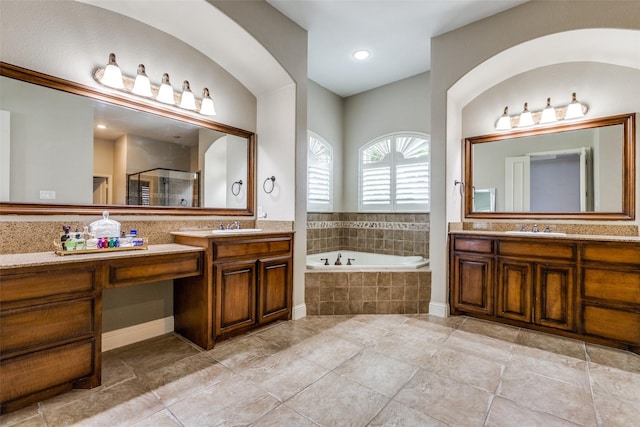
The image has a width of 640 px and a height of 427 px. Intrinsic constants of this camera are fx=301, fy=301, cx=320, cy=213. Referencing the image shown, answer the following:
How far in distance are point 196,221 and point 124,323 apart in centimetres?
101

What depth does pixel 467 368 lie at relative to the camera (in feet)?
6.97

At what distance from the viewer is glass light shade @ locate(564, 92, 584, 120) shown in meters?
2.86

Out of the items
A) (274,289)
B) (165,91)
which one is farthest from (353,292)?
(165,91)

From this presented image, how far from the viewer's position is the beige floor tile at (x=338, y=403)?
1602 mm

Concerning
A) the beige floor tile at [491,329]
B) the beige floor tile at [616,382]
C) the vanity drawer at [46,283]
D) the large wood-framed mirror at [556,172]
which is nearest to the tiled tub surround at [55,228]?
the vanity drawer at [46,283]

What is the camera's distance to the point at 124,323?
243 cm

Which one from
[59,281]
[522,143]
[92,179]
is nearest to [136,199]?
[92,179]

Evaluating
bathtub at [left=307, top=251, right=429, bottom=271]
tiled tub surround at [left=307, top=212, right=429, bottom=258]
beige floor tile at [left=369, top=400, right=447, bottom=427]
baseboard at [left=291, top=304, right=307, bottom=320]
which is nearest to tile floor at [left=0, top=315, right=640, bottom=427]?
beige floor tile at [left=369, top=400, right=447, bottom=427]

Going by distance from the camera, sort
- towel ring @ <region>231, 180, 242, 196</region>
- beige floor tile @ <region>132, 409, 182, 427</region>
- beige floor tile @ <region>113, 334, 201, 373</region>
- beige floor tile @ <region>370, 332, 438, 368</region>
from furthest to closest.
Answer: towel ring @ <region>231, 180, 242, 196</region>, beige floor tile @ <region>370, 332, 438, 368</region>, beige floor tile @ <region>113, 334, 201, 373</region>, beige floor tile @ <region>132, 409, 182, 427</region>

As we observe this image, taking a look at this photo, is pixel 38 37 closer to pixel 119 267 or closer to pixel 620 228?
pixel 119 267

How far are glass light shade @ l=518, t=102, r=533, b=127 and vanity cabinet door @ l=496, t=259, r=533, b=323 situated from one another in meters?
1.44

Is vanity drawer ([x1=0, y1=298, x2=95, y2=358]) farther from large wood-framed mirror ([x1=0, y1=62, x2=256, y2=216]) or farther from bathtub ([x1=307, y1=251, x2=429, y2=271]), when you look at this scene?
bathtub ([x1=307, y1=251, x2=429, y2=271])

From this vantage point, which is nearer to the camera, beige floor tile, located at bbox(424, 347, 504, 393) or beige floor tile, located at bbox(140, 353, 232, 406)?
beige floor tile, located at bbox(140, 353, 232, 406)

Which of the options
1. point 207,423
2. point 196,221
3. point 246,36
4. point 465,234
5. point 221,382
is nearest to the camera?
point 207,423
